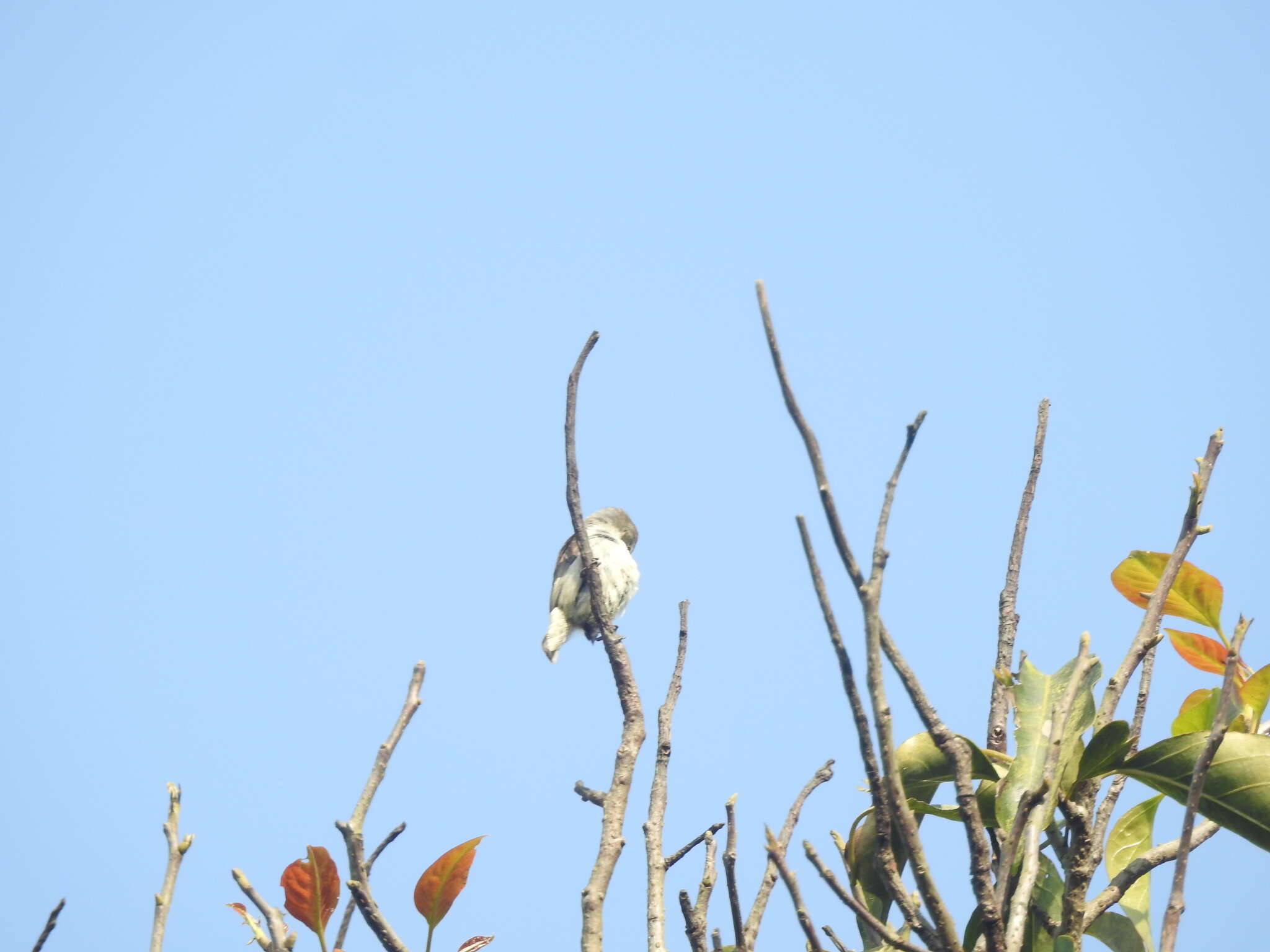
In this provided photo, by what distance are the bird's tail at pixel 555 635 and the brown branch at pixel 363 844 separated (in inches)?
311

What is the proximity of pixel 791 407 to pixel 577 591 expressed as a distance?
859 cm

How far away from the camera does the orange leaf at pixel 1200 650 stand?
2873 millimetres

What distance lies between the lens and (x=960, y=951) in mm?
1651

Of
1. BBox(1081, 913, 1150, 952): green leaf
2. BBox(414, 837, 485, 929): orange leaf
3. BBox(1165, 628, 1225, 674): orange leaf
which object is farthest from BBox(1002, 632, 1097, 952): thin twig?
BBox(414, 837, 485, 929): orange leaf

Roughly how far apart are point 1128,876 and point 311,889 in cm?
174

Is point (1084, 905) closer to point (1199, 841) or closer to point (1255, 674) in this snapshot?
point (1199, 841)

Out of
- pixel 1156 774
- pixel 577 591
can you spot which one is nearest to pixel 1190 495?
pixel 1156 774

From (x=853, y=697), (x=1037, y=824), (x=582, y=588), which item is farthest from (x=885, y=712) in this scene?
(x=582, y=588)

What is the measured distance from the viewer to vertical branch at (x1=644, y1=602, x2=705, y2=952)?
2.73 metres

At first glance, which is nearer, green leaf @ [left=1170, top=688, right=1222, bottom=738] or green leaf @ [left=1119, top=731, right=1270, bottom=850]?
green leaf @ [left=1119, top=731, right=1270, bottom=850]

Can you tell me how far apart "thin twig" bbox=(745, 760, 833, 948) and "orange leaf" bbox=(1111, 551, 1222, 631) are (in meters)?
0.91

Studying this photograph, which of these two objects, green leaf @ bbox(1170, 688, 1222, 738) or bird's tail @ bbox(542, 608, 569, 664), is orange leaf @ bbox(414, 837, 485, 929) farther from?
bird's tail @ bbox(542, 608, 569, 664)

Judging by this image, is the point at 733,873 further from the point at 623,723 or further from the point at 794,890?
the point at 623,723

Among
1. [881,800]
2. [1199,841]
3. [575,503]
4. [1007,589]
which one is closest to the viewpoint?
[881,800]
